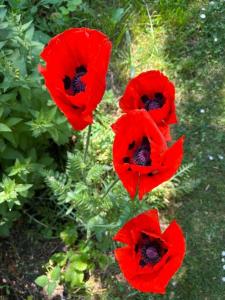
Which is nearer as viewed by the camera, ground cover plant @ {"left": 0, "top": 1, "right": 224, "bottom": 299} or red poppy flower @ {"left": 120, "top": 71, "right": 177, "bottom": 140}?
red poppy flower @ {"left": 120, "top": 71, "right": 177, "bottom": 140}

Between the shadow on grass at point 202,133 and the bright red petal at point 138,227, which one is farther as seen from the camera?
the shadow on grass at point 202,133

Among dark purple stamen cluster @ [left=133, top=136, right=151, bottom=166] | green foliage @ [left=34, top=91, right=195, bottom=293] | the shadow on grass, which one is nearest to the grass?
the shadow on grass

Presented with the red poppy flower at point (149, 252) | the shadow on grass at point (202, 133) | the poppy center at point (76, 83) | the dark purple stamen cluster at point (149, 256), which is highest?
the poppy center at point (76, 83)

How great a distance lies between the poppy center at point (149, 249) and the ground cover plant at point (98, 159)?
1.06 ft

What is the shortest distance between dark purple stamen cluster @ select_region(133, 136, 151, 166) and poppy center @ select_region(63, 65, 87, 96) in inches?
11.6

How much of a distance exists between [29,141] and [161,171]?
109 cm

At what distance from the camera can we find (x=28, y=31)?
103 inches

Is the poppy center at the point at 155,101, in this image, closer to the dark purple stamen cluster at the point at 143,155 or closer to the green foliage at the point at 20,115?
the dark purple stamen cluster at the point at 143,155

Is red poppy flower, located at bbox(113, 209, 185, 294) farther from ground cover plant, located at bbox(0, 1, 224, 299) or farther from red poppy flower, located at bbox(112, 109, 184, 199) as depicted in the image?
ground cover plant, located at bbox(0, 1, 224, 299)

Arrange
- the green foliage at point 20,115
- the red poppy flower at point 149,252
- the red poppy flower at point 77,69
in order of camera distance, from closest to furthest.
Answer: the red poppy flower at point 77,69, the red poppy flower at point 149,252, the green foliage at point 20,115

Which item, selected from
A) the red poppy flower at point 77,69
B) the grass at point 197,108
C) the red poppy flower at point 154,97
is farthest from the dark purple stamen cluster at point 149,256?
the grass at point 197,108

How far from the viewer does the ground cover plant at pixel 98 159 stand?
2561mm

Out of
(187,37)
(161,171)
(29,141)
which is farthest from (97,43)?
(187,37)

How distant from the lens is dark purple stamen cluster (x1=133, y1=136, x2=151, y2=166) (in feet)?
6.44
